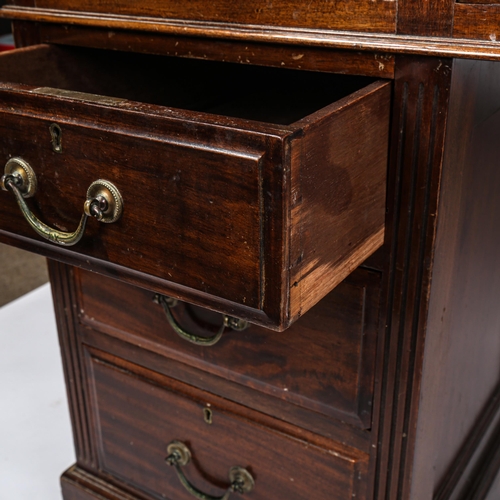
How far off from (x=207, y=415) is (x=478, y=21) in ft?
1.70

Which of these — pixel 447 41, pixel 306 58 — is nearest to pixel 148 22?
pixel 306 58

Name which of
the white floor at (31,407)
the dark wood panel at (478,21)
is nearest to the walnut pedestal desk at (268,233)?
the dark wood panel at (478,21)

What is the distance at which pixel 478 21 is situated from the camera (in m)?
0.53

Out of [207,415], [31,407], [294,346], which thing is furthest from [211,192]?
[31,407]

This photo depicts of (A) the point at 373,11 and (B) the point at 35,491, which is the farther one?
(B) the point at 35,491

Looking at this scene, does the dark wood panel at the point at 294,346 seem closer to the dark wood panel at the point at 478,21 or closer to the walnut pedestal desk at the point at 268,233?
the walnut pedestal desk at the point at 268,233

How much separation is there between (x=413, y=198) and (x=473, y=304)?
0.23 meters

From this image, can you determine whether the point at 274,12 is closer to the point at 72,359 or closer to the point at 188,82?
the point at 188,82

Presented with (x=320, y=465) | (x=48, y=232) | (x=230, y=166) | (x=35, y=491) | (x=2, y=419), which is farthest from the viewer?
(x=2, y=419)

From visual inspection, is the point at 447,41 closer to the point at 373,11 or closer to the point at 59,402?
the point at 373,11

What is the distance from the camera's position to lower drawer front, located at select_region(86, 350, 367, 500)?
0.78 metres

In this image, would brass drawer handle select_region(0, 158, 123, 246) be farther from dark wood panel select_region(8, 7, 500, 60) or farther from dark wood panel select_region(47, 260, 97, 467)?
dark wood panel select_region(47, 260, 97, 467)

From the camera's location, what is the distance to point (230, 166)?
1.58 ft

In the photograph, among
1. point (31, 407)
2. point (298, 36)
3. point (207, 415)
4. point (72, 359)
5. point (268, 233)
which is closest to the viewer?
point (268, 233)
